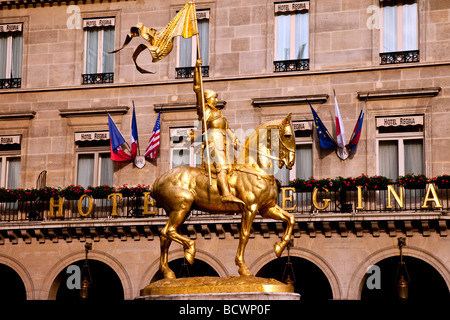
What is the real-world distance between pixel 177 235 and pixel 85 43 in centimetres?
1784

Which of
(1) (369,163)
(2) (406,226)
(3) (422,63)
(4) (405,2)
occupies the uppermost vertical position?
(4) (405,2)

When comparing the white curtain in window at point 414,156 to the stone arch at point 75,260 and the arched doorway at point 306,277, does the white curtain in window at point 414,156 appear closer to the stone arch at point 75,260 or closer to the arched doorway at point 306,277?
the arched doorway at point 306,277

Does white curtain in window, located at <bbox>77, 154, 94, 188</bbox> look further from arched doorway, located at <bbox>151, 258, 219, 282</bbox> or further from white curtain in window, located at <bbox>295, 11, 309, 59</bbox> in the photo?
white curtain in window, located at <bbox>295, 11, 309, 59</bbox>

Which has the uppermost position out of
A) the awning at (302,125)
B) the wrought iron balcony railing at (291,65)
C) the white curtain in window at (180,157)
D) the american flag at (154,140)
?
the wrought iron balcony railing at (291,65)

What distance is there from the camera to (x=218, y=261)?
3130cm

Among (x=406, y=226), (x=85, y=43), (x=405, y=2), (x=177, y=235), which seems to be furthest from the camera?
(x=85, y=43)

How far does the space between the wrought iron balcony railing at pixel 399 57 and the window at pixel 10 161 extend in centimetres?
1264

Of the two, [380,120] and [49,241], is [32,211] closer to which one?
[49,241]

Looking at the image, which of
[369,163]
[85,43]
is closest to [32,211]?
[85,43]

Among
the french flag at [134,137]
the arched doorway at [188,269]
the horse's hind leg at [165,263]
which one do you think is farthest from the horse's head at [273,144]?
the french flag at [134,137]

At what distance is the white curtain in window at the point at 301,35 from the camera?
107 feet

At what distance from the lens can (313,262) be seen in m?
30.7

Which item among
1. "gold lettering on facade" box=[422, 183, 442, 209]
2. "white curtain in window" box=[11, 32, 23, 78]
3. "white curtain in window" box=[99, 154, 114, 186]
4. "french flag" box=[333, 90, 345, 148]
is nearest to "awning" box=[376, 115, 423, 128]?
"french flag" box=[333, 90, 345, 148]

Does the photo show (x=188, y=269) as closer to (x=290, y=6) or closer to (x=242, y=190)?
(x=290, y=6)
